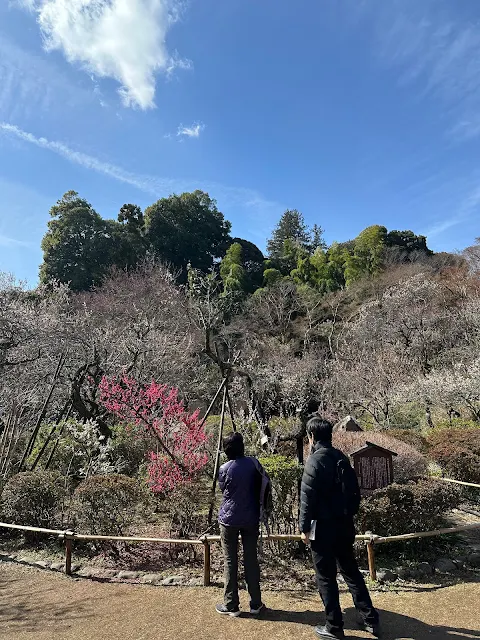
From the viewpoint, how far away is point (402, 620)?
335 cm

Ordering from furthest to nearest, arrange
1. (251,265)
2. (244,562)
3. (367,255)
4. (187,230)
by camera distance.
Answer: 1. (251,265)
2. (187,230)
3. (367,255)
4. (244,562)

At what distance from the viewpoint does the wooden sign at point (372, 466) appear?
5535mm

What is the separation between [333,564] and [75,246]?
2723cm

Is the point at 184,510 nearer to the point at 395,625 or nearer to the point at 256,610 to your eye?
the point at 256,610

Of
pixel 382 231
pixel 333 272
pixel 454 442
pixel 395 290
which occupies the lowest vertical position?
pixel 454 442

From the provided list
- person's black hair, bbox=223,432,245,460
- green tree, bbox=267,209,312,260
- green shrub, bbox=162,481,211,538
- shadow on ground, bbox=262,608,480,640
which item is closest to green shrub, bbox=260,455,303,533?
green shrub, bbox=162,481,211,538

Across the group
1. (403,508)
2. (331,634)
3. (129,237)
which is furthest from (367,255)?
(331,634)

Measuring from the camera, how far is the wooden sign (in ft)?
18.2

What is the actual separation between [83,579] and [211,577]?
1492mm

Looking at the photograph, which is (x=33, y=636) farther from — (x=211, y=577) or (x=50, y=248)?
(x=50, y=248)

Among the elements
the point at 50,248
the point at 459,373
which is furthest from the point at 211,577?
the point at 50,248

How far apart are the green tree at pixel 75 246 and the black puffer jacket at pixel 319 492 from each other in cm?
2505

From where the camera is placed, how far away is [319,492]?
2.95 m

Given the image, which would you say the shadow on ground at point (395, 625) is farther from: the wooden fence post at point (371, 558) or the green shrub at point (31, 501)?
the green shrub at point (31, 501)
